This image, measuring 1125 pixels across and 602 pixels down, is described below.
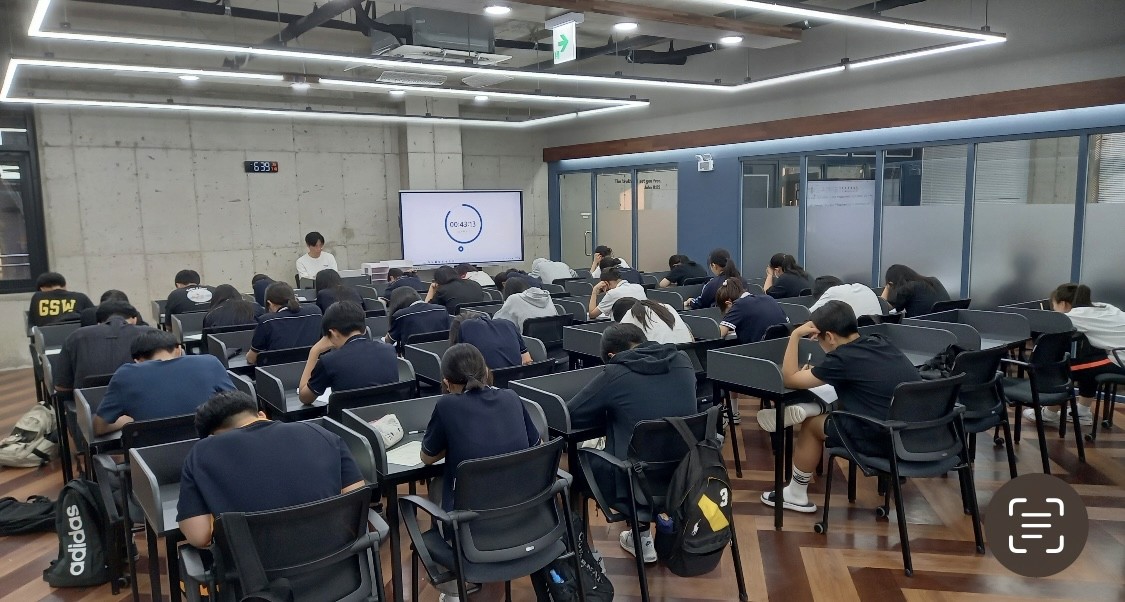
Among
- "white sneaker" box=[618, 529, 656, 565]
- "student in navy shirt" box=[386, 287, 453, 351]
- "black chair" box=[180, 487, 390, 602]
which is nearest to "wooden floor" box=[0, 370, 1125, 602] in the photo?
"white sneaker" box=[618, 529, 656, 565]

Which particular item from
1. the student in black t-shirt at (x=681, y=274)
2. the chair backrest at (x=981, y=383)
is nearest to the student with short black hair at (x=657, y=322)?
the chair backrest at (x=981, y=383)

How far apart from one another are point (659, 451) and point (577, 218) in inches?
417

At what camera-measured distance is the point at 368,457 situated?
2879 millimetres

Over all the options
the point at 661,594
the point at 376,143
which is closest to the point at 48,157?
the point at 376,143

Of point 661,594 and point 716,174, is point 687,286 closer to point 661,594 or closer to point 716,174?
point 716,174

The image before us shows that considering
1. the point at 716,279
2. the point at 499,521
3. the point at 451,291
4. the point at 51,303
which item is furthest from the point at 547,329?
the point at 51,303

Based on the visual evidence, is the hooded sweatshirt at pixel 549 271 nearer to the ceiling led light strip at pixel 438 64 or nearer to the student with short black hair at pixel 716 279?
the student with short black hair at pixel 716 279

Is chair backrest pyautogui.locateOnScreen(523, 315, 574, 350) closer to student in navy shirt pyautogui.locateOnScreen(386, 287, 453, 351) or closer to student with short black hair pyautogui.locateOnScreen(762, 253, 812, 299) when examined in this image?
student in navy shirt pyautogui.locateOnScreen(386, 287, 453, 351)

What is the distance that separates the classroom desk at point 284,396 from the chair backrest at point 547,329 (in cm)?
177

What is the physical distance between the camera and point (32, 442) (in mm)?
5191

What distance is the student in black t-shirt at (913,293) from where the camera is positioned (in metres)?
6.01

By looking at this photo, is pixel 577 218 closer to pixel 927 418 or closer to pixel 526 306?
pixel 526 306

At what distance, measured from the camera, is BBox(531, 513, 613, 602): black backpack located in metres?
2.85

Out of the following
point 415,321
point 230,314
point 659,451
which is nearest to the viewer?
point 659,451
